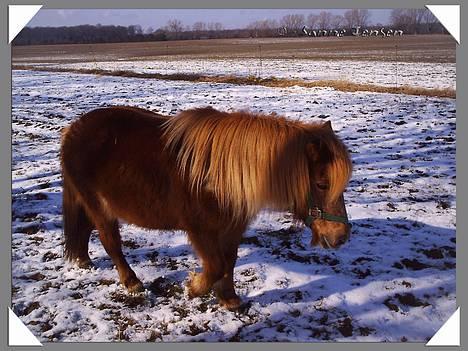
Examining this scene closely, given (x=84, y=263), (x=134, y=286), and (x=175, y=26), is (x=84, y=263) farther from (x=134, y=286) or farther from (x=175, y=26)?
(x=175, y=26)

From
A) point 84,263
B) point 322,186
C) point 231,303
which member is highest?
point 322,186

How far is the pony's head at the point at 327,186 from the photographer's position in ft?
8.46

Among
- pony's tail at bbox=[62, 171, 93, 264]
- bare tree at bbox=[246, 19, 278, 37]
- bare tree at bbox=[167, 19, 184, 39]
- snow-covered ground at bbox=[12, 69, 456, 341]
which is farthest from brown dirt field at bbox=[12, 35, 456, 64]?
pony's tail at bbox=[62, 171, 93, 264]

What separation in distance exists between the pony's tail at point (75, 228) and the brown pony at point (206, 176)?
0.82 feet

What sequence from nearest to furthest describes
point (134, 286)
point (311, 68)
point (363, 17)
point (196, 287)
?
point (196, 287) < point (134, 286) < point (363, 17) < point (311, 68)

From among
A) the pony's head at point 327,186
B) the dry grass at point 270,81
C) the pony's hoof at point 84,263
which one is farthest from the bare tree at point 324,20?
the dry grass at point 270,81

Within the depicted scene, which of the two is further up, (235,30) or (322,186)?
(235,30)

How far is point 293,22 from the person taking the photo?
12.4 feet

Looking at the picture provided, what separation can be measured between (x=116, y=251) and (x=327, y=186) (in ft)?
7.03

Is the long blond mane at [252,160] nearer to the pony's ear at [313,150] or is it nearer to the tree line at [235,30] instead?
the pony's ear at [313,150]

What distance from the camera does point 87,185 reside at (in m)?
3.32

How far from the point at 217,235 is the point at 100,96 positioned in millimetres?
8487

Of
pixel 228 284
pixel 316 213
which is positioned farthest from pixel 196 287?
pixel 316 213

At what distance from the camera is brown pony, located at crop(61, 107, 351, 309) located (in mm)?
2656
